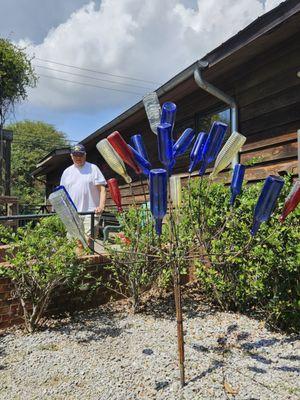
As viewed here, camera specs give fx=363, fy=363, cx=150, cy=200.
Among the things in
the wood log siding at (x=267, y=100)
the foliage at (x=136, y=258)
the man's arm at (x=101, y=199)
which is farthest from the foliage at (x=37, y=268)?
the wood log siding at (x=267, y=100)

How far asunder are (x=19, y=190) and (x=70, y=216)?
1114 inches

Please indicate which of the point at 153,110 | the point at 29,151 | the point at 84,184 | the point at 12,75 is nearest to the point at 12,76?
the point at 12,75

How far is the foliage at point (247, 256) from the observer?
307cm

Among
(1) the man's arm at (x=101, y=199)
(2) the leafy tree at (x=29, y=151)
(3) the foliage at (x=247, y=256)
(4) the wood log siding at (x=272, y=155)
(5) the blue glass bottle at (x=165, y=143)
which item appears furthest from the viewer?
(2) the leafy tree at (x=29, y=151)

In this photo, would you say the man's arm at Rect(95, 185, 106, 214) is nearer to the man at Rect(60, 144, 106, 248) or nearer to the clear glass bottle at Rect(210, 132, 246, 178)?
the man at Rect(60, 144, 106, 248)

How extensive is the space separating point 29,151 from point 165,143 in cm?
3239

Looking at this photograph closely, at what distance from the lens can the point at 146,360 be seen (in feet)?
8.91

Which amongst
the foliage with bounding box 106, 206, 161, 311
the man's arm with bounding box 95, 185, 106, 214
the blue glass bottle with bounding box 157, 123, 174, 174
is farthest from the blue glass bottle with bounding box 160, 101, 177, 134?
the man's arm with bounding box 95, 185, 106, 214

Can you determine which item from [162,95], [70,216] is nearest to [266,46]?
[162,95]

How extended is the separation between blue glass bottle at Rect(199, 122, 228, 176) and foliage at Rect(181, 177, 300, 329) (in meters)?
0.51

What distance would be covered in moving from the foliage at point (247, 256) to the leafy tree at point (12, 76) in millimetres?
4982

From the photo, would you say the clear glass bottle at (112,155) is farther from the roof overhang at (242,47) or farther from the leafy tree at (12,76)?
the leafy tree at (12,76)

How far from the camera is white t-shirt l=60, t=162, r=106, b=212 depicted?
165 inches

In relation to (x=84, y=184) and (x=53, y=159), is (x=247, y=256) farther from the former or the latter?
(x=53, y=159)
